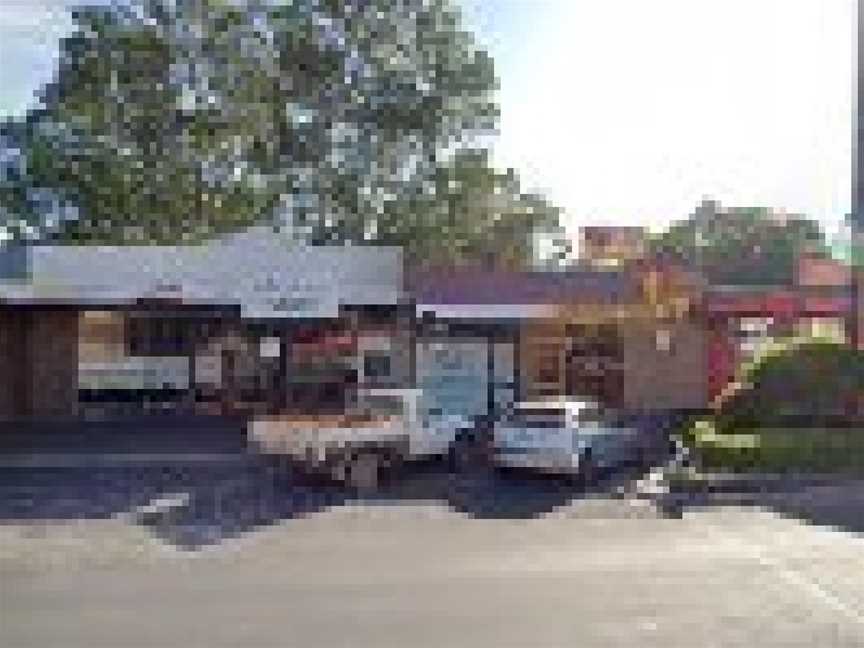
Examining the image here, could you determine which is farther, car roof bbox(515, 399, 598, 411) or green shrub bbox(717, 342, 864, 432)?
green shrub bbox(717, 342, 864, 432)

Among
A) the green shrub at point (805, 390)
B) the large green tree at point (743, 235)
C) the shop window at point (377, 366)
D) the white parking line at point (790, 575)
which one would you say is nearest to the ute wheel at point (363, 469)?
the white parking line at point (790, 575)

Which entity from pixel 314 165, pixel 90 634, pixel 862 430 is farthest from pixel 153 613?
pixel 314 165

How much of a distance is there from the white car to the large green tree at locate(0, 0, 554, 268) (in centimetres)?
1811

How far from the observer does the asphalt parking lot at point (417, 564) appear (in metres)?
10.0

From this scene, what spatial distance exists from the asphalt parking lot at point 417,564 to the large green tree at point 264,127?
19.3 meters

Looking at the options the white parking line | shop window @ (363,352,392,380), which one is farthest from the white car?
shop window @ (363,352,392,380)

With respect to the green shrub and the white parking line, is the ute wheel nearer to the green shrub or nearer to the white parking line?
the white parking line

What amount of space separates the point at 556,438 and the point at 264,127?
21.7m

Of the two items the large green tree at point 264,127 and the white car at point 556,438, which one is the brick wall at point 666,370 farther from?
the large green tree at point 264,127

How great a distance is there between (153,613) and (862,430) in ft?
44.7

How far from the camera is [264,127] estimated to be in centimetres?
3897

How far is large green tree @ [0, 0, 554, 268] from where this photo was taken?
126 feet

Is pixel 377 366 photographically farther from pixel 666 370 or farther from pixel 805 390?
pixel 805 390

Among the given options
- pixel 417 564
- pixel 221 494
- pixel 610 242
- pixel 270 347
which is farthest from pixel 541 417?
pixel 610 242
